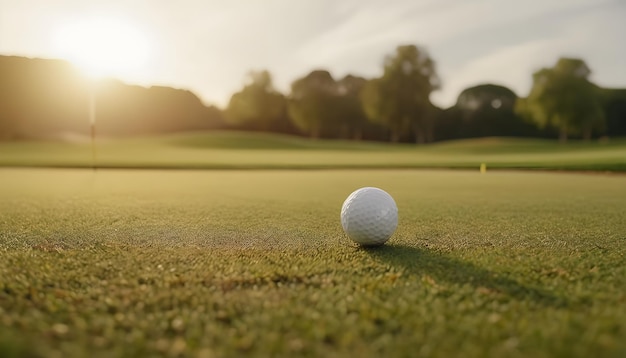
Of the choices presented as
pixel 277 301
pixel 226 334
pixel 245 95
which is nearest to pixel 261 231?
pixel 277 301

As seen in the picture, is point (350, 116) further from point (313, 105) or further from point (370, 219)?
point (370, 219)

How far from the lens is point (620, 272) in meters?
3.35

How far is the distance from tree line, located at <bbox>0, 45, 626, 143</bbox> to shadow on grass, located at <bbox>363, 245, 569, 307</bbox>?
47.8 metres

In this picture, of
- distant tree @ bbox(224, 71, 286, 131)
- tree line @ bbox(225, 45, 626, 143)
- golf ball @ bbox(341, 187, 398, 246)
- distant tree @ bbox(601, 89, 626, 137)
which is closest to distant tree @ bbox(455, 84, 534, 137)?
tree line @ bbox(225, 45, 626, 143)

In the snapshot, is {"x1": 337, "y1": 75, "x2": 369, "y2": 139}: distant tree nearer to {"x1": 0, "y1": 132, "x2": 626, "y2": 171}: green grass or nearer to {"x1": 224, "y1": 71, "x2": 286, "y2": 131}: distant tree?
{"x1": 224, "y1": 71, "x2": 286, "y2": 131}: distant tree

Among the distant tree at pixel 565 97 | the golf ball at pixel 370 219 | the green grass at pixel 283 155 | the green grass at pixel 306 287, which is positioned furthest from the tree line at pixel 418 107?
the golf ball at pixel 370 219

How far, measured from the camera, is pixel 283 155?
30.8 m

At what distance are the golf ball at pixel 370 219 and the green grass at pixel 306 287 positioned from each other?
0.42 ft

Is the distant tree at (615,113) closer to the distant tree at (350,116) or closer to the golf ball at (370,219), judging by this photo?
the distant tree at (350,116)

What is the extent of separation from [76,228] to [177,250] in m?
1.79

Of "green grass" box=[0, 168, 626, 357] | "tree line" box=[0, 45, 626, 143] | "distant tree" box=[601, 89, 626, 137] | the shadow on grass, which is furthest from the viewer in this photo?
"distant tree" box=[601, 89, 626, 137]

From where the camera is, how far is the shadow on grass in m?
2.84

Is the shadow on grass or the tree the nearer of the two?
the shadow on grass

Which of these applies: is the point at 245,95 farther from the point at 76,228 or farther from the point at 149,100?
the point at 76,228
